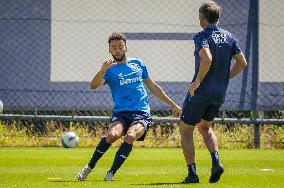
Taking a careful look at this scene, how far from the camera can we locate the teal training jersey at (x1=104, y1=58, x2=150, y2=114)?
33.9 feet

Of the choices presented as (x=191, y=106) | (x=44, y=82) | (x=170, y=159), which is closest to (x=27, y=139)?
(x=44, y=82)

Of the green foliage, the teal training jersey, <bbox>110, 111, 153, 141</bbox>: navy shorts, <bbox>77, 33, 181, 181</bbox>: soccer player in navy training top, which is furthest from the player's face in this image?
the green foliage

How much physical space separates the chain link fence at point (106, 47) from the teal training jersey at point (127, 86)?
7339mm

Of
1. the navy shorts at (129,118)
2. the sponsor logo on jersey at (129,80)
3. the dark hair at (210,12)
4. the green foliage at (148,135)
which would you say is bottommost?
the green foliage at (148,135)

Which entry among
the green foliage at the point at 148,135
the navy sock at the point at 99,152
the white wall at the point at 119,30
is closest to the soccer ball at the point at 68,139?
the green foliage at the point at 148,135

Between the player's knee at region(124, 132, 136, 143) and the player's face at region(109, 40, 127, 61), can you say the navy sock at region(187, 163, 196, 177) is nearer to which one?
the player's knee at region(124, 132, 136, 143)

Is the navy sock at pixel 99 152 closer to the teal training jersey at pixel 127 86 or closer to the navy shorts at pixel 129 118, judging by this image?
the navy shorts at pixel 129 118

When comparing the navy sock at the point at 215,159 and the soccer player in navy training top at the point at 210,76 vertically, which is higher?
the soccer player in navy training top at the point at 210,76

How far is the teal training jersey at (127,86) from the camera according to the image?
10344mm

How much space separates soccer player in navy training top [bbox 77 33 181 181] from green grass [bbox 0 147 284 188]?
0.39 metres

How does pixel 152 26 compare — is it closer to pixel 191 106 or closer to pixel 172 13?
pixel 172 13

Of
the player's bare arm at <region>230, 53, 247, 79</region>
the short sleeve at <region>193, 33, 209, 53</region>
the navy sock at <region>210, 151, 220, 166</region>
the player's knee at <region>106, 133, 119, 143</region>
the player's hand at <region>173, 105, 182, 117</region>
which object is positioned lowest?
the navy sock at <region>210, 151, 220, 166</region>

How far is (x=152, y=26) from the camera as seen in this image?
18.8m

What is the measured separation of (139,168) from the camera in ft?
39.1
